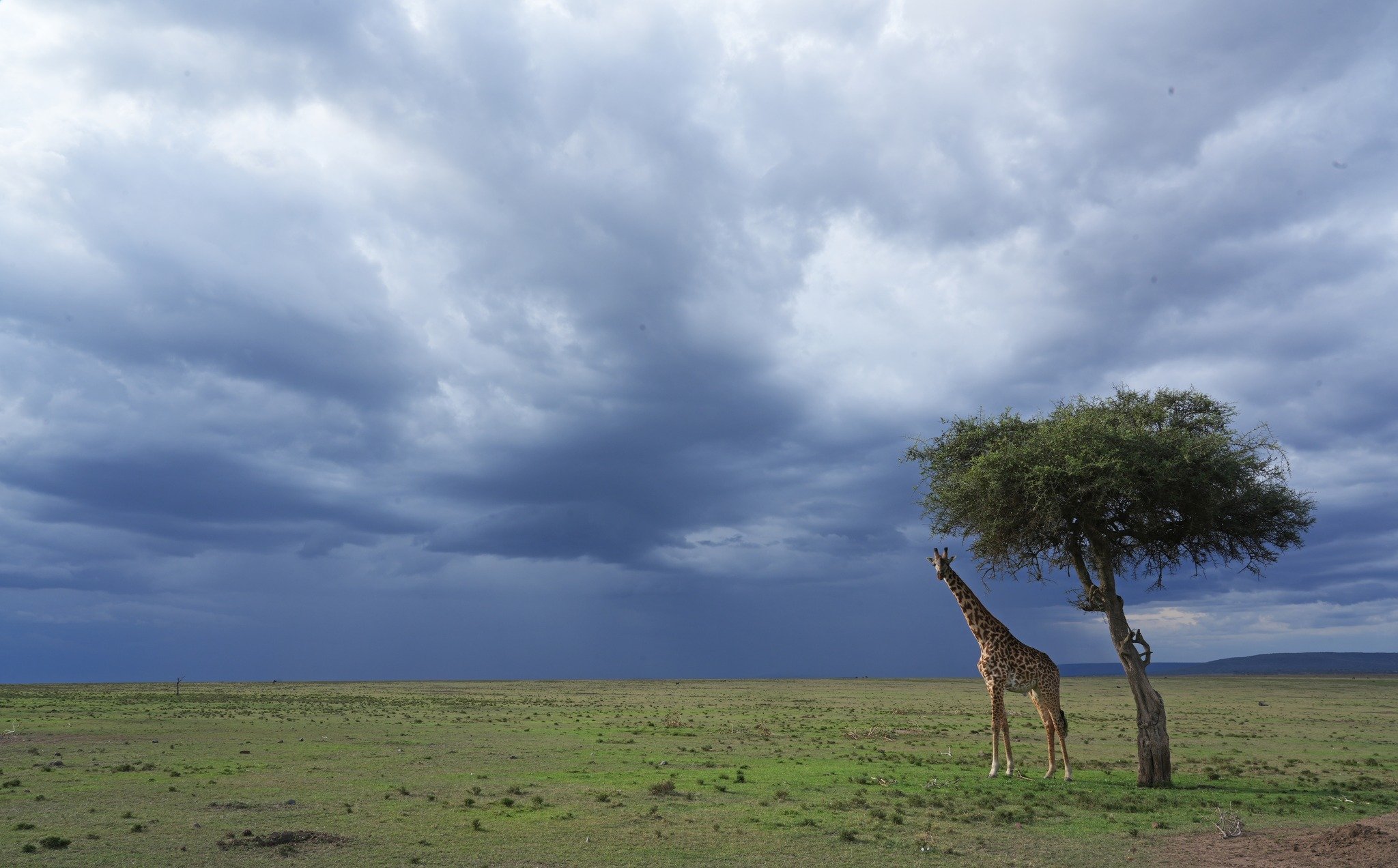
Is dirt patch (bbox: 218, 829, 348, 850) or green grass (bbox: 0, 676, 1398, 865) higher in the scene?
dirt patch (bbox: 218, 829, 348, 850)

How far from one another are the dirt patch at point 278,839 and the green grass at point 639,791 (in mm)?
158

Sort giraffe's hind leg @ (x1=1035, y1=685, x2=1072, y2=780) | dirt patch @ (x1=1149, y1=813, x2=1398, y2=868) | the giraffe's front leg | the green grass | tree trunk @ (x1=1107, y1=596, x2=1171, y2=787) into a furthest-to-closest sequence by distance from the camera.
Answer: giraffe's hind leg @ (x1=1035, y1=685, x2=1072, y2=780)
the giraffe's front leg
tree trunk @ (x1=1107, y1=596, x2=1171, y2=787)
the green grass
dirt patch @ (x1=1149, y1=813, x2=1398, y2=868)

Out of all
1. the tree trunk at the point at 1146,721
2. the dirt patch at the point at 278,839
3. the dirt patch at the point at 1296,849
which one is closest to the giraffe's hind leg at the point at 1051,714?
the tree trunk at the point at 1146,721

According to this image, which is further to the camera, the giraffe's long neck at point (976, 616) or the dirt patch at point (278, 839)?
the giraffe's long neck at point (976, 616)

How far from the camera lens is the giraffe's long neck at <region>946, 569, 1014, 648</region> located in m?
24.4

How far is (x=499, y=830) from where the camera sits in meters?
16.0

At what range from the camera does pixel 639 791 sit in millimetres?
21219

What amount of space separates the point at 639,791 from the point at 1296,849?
13657 mm

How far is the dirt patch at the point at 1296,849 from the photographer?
42.6ft

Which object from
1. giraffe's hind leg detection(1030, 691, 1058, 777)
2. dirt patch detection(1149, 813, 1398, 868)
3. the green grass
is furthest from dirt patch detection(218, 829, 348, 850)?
giraffe's hind leg detection(1030, 691, 1058, 777)

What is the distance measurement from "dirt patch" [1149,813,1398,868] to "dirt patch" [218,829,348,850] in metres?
14.2

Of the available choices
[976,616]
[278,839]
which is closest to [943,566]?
[976,616]

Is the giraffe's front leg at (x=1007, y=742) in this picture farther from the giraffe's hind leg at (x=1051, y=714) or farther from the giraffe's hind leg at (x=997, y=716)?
the giraffe's hind leg at (x=1051, y=714)

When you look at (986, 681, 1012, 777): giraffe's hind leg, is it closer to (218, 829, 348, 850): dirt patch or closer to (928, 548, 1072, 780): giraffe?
(928, 548, 1072, 780): giraffe
